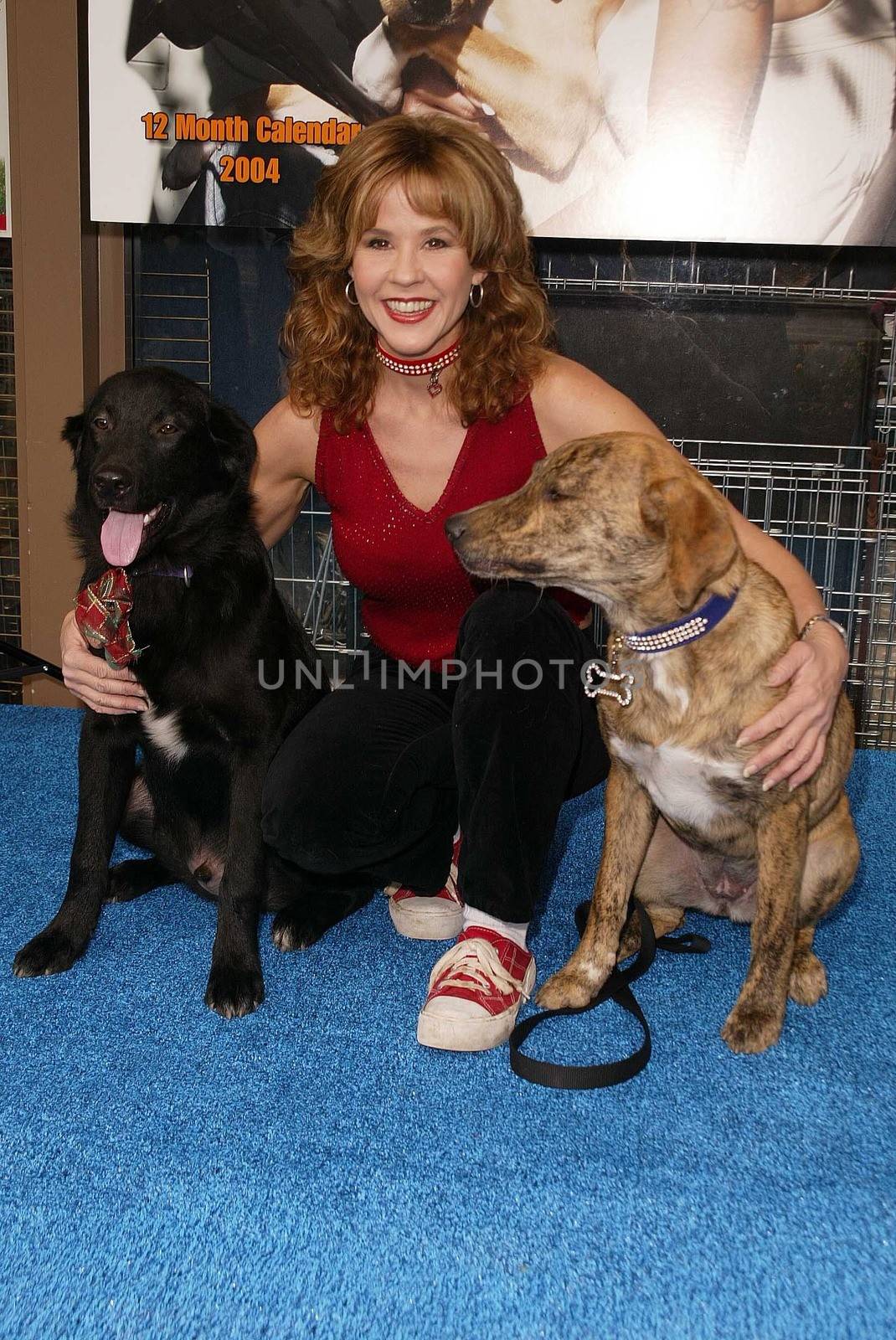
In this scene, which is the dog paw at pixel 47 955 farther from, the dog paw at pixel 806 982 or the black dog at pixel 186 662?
the dog paw at pixel 806 982

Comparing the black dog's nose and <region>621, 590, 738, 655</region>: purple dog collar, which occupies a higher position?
the black dog's nose

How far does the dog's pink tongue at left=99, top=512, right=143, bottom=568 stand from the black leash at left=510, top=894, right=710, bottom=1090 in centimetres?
101

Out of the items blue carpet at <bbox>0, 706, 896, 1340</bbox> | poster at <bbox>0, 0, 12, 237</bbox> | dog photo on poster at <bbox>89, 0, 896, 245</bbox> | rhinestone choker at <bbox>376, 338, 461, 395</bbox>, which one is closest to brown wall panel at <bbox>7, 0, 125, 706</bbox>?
poster at <bbox>0, 0, 12, 237</bbox>

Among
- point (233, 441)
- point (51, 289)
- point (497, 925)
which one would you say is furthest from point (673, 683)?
point (51, 289)

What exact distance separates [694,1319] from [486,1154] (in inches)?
13.6

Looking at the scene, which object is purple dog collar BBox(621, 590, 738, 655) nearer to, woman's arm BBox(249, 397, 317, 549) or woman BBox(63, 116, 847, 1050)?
woman BBox(63, 116, 847, 1050)

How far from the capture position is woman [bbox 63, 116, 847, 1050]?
1730mm

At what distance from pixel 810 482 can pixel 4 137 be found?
2.80m

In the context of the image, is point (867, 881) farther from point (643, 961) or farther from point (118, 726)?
point (118, 726)

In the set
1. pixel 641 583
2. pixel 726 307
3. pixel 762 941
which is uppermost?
pixel 726 307

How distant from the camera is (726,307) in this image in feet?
11.2

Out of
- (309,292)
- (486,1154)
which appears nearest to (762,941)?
(486,1154)

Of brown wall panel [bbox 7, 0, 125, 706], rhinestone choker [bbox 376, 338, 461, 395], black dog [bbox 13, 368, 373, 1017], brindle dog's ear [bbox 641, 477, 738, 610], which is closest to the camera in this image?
brindle dog's ear [bbox 641, 477, 738, 610]

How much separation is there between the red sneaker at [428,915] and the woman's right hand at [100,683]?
635mm
